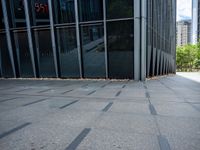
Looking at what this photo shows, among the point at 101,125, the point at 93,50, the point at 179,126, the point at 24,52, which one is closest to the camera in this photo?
the point at 179,126

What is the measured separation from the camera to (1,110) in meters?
5.78

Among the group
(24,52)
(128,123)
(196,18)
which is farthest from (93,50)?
(196,18)

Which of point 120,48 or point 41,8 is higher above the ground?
point 41,8

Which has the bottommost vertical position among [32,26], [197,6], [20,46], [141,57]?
[141,57]

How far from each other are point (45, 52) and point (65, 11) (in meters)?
3.58

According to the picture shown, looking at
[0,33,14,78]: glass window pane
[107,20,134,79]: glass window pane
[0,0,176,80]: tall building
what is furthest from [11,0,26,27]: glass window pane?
[107,20,134,79]: glass window pane

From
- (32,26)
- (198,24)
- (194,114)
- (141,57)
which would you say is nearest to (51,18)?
(32,26)

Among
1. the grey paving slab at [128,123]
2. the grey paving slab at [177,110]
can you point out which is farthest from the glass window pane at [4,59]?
the grey paving slab at [177,110]

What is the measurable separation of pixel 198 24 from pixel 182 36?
44046 mm

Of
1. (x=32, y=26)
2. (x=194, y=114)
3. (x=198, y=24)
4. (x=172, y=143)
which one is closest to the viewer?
(x=172, y=143)

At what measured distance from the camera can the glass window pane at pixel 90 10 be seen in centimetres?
1299

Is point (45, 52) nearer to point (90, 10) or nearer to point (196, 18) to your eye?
point (90, 10)

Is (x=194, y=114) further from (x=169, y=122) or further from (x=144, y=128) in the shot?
(x=144, y=128)

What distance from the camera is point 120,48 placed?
1281 cm
